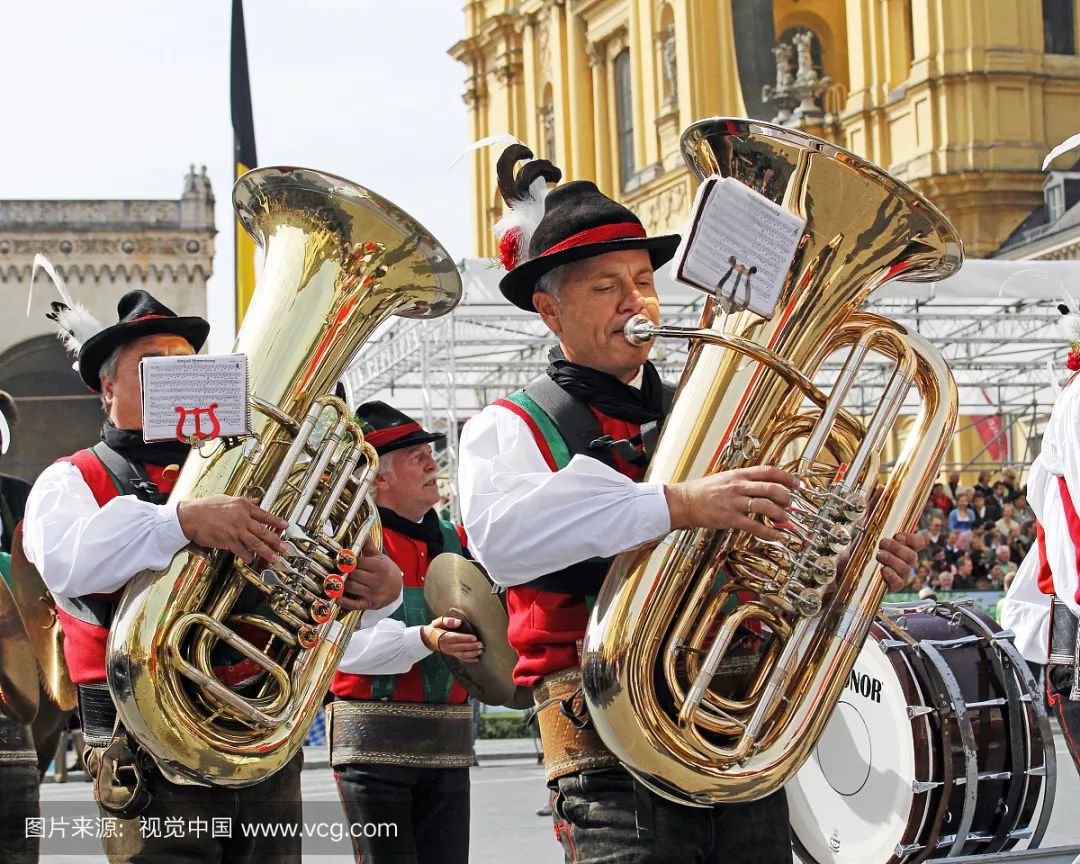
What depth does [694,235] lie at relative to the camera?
11.5ft

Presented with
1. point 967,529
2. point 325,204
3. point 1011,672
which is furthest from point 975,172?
point 325,204

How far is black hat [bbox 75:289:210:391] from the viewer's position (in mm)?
4703

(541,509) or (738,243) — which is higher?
Answer: (738,243)

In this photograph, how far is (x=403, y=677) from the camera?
5414 millimetres

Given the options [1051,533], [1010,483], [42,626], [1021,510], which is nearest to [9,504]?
[42,626]

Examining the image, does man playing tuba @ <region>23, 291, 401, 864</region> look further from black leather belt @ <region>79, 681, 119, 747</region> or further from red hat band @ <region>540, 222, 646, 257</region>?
red hat band @ <region>540, 222, 646, 257</region>

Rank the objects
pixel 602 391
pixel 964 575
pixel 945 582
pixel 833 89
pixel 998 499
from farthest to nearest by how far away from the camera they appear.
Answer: pixel 833 89 < pixel 998 499 < pixel 964 575 < pixel 945 582 < pixel 602 391

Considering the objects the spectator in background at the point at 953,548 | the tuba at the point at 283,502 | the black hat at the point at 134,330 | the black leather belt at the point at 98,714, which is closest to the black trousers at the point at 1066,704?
the tuba at the point at 283,502

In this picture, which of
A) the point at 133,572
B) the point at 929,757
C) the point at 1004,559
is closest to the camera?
the point at 133,572

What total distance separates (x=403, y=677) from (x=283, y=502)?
1.35 meters

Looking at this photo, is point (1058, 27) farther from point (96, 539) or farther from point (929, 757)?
point (96, 539)

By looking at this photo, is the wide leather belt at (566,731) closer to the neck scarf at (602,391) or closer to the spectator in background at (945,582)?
the neck scarf at (602,391)

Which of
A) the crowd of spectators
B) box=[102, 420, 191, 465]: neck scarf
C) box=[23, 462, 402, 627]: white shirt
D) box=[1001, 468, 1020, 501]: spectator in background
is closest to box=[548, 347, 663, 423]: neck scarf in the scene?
box=[23, 462, 402, 627]: white shirt

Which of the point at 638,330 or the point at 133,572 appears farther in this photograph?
the point at 133,572
